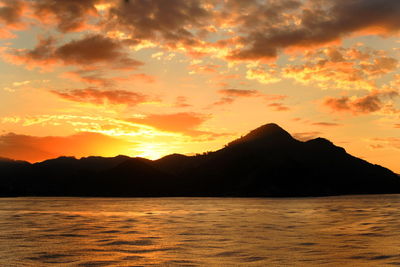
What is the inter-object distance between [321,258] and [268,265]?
4806mm

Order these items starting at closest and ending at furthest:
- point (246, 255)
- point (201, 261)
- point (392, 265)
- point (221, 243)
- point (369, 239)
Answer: point (392, 265), point (201, 261), point (246, 255), point (221, 243), point (369, 239)

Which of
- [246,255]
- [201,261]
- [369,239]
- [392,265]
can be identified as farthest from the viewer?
[369,239]

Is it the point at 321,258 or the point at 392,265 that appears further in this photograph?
the point at 321,258

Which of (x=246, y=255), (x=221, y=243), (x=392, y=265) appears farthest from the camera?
(x=221, y=243)

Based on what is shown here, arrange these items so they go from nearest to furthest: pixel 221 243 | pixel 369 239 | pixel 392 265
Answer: pixel 392 265, pixel 221 243, pixel 369 239

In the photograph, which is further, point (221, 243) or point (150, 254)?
point (221, 243)

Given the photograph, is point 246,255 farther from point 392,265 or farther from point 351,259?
point 392,265

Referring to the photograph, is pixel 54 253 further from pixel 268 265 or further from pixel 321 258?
pixel 321 258

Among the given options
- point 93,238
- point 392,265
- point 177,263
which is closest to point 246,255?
point 177,263

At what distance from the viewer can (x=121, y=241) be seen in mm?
38594

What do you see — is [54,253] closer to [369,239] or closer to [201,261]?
[201,261]

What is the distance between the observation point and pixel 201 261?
26.6m

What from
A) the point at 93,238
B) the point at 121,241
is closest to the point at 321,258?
the point at 121,241

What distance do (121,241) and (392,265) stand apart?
905 inches
